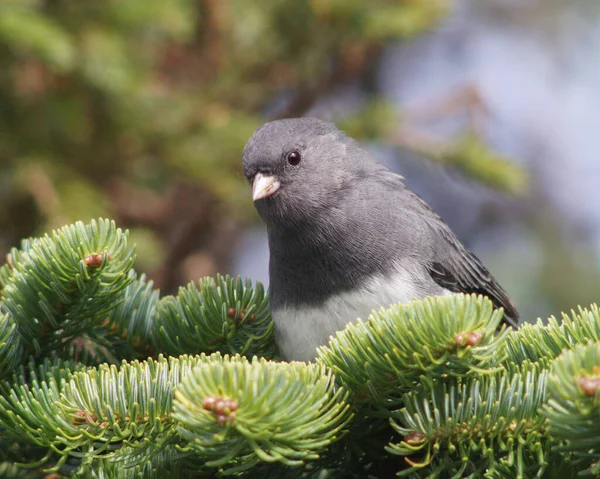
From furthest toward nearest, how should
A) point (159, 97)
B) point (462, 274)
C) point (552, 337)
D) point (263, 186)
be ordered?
point (159, 97), point (462, 274), point (263, 186), point (552, 337)

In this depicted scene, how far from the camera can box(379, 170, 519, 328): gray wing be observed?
6.08 ft

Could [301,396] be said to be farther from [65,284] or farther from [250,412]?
[65,284]

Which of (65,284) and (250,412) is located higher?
(65,284)

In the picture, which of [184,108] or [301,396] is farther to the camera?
[184,108]

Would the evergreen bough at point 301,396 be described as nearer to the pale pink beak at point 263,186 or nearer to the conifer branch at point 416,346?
the conifer branch at point 416,346

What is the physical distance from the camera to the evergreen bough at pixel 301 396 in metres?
0.90

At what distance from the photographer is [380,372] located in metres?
1.05

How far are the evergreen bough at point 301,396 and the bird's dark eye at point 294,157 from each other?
0.75 meters

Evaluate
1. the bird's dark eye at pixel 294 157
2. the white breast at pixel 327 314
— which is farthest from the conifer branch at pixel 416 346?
the bird's dark eye at pixel 294 157

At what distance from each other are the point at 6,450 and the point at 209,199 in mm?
1519

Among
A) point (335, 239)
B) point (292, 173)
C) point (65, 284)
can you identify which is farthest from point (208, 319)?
point (292, 173)

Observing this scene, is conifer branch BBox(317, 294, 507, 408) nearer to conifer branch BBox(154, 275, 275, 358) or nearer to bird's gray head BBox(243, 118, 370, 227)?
conifer branch BBox(154, 275, 275, 358)

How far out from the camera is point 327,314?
1615 mm

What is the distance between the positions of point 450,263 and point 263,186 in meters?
0.54
